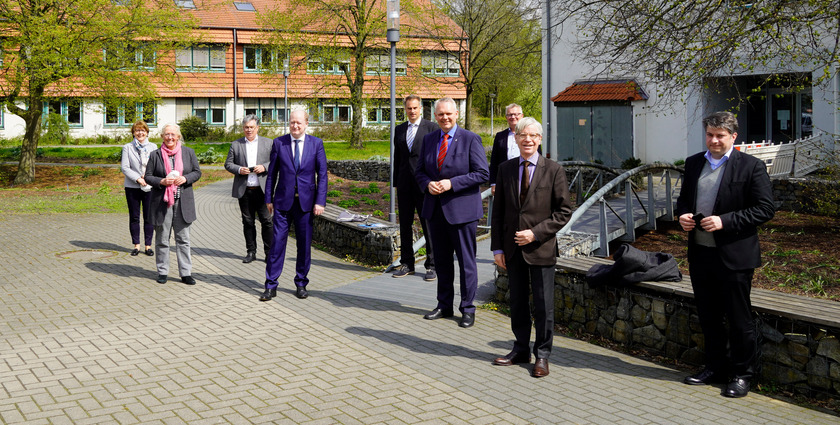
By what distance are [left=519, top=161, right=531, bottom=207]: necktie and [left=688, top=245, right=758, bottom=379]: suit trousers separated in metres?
1.29

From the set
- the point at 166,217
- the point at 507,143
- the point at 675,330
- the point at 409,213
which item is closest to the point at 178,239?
the point at 166,217

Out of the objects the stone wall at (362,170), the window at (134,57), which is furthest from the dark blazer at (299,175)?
the window at (134,57)

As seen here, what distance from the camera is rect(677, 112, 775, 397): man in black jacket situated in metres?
5.63

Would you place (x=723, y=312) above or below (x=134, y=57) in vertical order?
below

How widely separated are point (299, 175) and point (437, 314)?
87.6 inches

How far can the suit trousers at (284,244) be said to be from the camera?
8.77m

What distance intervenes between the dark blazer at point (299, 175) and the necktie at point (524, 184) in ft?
10.3

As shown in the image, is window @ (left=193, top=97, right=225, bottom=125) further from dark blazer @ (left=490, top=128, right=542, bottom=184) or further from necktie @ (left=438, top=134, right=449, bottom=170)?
necktie @ (left=438, top=134, right=449, bottom=170)

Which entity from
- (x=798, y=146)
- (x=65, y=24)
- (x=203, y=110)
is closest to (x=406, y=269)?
(x=798, y=146)

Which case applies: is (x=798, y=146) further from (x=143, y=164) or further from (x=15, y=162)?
(x=15, y=162)

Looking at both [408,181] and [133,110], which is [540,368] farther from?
[133,110]

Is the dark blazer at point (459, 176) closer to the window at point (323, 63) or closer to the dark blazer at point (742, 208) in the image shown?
the dark blazer at point (742, 208)

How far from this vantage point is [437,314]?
7.86 meters

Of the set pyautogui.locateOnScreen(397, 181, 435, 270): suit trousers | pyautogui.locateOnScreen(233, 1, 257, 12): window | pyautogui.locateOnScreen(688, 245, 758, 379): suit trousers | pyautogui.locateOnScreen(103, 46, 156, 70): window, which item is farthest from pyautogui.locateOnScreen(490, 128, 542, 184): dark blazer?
pyautogui.locateOnScreen(233, 1, 257, 12): window
